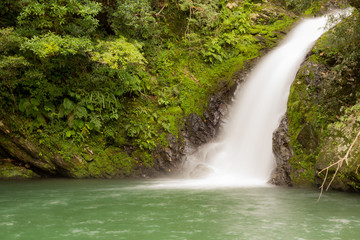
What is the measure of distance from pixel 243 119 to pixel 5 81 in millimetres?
7911

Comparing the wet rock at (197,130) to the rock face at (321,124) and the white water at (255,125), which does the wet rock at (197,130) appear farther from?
the rock face at (321,124)

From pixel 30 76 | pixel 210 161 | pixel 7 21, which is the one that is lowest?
pixel 210 161

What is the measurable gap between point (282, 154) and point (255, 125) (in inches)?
92.9

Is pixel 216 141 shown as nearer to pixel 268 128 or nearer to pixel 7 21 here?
pixel 268 128

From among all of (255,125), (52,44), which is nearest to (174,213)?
(52,44)

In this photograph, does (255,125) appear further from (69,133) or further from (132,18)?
(69,133)

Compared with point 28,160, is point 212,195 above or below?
below

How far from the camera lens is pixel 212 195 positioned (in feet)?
28.1

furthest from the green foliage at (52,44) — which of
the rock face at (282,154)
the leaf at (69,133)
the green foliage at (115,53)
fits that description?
the rock face at (282,154)

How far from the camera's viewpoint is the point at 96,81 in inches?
476

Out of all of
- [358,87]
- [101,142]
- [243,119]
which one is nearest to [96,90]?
[101,142]

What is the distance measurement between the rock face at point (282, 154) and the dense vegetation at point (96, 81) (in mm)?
3741

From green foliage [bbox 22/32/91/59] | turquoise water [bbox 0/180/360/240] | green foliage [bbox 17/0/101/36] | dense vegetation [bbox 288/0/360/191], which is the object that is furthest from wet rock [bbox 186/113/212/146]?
green foliage [bbox 17/0/101/36]

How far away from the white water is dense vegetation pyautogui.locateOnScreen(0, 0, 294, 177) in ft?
3.87
